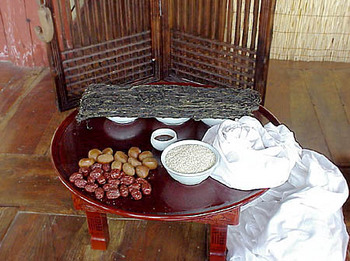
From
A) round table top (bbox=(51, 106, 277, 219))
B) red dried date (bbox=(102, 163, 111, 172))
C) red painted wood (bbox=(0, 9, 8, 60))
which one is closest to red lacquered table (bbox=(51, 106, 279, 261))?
round table top (bbox=(51, 106, 277, 219))

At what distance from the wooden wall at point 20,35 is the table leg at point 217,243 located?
2013 millimetres

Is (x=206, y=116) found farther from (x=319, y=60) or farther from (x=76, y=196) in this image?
(x=319, y=60)

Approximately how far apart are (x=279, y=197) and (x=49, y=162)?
1.13m

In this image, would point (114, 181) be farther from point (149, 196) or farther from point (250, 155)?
point (250, 155)

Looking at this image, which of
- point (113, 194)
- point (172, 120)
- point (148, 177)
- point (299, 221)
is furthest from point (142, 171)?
point (299, 221)

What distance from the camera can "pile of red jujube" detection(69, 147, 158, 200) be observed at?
1.39 meters

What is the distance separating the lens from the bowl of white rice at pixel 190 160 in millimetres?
1388

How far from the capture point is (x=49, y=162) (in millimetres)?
2162

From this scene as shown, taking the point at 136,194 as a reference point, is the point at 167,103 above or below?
above

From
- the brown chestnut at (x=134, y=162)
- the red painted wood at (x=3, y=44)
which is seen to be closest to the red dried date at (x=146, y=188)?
the brown chestnut at (x=134, y=162)

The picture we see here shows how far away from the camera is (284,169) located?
4.60 ft

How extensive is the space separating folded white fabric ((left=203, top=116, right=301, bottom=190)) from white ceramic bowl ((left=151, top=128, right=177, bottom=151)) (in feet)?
0.44

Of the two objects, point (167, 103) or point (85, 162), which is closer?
point (85, 162)

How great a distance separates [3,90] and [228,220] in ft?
6.44
